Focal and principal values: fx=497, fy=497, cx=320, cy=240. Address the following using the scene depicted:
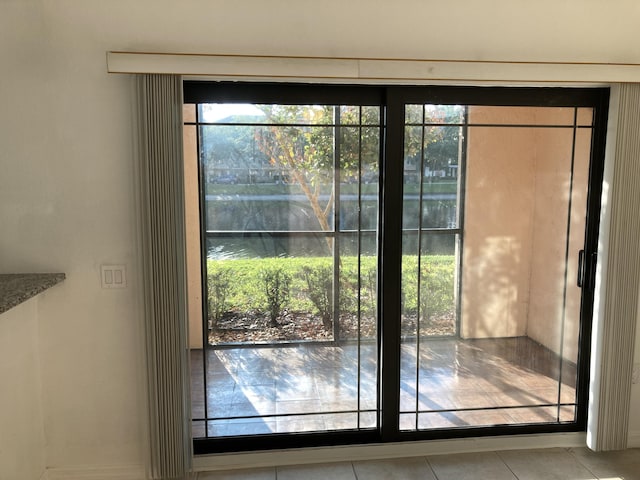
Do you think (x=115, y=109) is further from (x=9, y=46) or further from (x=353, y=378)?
(x=353, y=378)

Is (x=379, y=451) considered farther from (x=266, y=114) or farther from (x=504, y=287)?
(x=266, y=114)

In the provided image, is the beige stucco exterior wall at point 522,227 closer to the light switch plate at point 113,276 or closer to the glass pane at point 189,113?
the glass pane at point 189,113

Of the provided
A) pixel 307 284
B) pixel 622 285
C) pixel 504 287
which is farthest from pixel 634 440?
pixel 307 284

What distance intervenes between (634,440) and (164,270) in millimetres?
2783

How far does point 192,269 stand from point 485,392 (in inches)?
71.2

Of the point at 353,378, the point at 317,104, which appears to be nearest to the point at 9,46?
the point at 317,104

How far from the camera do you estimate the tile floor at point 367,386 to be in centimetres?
271

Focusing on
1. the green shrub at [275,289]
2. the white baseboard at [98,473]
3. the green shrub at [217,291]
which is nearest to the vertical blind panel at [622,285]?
the green shrub at [275,289]

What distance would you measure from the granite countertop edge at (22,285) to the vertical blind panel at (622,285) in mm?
2786

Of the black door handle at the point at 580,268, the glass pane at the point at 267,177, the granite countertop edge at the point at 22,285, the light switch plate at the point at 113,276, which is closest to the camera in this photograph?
the granite countertop edge at the point at 22,285

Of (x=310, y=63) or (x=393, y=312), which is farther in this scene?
(x=393, y=312)

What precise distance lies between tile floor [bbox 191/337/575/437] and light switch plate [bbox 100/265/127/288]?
1.86 feet

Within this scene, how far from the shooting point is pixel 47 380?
8.07 ft

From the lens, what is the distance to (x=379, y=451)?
2.75m
